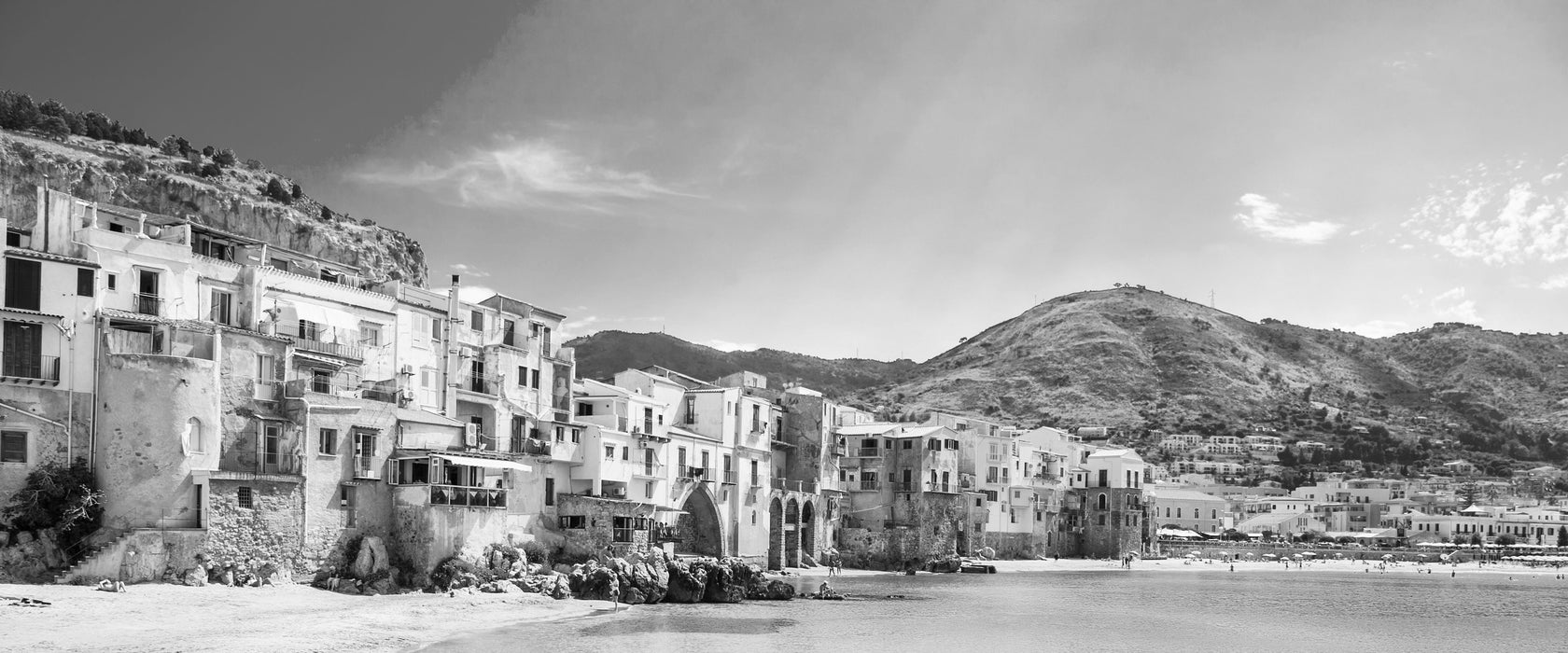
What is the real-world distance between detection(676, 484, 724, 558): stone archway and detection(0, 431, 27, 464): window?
125 ft

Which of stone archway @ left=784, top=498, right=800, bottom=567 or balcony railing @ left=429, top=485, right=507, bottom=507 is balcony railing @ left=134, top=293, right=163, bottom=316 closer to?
balcony railing @ left=429, top=485, right=507, bottom=507

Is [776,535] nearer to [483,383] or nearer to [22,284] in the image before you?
[483,383]

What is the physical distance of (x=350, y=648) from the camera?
37.5m

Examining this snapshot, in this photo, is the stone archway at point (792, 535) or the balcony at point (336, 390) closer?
the balcony at point (336, 390)

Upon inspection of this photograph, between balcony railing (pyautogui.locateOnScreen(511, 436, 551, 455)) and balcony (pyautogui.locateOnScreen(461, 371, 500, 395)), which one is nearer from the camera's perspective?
balcony (pyautogui.locateOnScreen(461, 371, 500, 395))

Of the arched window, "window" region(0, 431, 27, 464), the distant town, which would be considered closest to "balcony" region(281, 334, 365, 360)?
the distant town

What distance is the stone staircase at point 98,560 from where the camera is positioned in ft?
138

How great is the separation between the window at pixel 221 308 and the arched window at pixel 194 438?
5373 millimetres

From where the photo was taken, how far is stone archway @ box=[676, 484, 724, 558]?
2995 inches

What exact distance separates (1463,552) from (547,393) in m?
105

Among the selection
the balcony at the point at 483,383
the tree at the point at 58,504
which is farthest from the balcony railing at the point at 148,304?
the balcony at the point at 483,383

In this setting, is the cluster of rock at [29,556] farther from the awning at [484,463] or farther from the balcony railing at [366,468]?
the awning at [484,463]

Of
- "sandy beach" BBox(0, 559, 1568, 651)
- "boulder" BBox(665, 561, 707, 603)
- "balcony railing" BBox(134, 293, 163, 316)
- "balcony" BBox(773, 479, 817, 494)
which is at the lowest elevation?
"boulder" BBox(665, 561, 707, 603)

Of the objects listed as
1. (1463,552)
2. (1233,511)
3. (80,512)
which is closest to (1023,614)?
(80,512)
